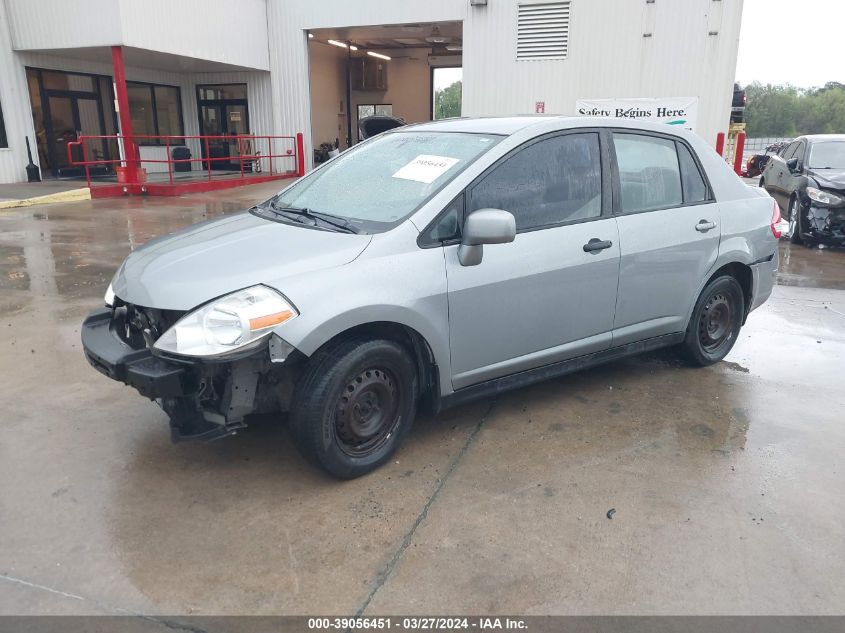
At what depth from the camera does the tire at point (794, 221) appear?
→ 9844 mm

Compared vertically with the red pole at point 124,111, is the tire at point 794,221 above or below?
below

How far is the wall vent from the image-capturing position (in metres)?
17.1

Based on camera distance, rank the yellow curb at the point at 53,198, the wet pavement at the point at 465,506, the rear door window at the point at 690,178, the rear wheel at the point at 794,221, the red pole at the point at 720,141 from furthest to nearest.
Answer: the red pole at the point at 720,141 < the yellow curb at the point at 53,198 < the rear wheel at the point at 794,221 < the rear door window at the point at 690,178 < the wet pavement at the point at 465,506

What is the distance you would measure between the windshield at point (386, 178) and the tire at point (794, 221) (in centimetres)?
798

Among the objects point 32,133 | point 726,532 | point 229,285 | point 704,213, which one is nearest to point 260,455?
point 229,285

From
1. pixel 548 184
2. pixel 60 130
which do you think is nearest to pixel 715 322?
pixel 548 184

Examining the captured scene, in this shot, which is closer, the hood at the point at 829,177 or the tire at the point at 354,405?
the tire at the point at 354,405

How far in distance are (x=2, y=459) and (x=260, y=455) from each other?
1284 mm

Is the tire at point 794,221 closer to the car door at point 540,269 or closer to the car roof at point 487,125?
the car door at point 540,269

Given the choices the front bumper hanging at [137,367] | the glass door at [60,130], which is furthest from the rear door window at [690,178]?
the glass door at [60,130]

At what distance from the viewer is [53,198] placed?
13.8m

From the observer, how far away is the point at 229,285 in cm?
291

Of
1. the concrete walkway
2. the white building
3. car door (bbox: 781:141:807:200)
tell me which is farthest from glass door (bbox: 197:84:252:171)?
car door (bbox: 781:141:807:200)

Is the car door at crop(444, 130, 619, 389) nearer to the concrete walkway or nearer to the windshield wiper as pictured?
the windshield wiper
